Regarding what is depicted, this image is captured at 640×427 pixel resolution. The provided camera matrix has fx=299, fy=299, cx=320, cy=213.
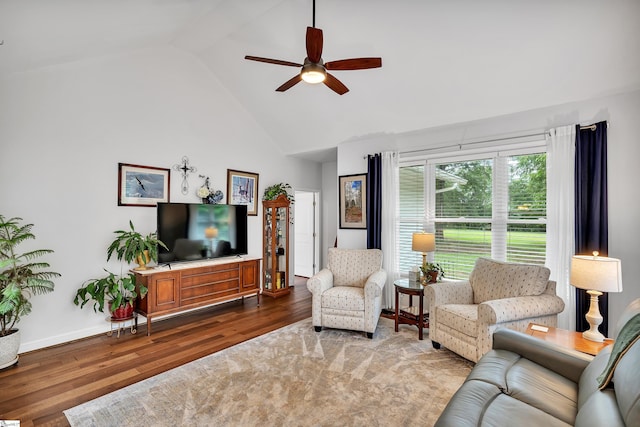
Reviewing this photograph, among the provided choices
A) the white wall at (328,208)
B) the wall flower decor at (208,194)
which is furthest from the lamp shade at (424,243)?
the wall flower decor at (208,194)

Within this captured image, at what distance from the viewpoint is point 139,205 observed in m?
3.92

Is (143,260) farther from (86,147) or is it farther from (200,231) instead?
(86,147)

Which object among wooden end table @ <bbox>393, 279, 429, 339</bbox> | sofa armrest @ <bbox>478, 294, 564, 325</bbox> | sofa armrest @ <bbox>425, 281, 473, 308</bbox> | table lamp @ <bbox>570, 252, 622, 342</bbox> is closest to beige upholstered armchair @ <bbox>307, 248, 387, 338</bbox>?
wooden end table @ <bbox>393, 279, 429, 339</bbox>

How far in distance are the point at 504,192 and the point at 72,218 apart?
5.07 metres

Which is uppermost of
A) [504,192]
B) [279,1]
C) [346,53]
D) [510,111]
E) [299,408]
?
[279,1]

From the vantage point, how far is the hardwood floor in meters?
2.28

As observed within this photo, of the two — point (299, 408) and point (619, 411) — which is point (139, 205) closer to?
point (299, 408)

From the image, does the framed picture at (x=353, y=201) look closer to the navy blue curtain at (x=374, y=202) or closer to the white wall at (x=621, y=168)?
the navy blue curtain at (x=374, y=202)

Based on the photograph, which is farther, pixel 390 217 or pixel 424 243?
pixel 390 217

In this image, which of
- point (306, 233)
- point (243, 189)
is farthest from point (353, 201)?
point (306, 233)

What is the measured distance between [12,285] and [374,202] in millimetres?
4100

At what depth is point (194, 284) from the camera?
397 cm

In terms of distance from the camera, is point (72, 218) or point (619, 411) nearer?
point (619, 411)

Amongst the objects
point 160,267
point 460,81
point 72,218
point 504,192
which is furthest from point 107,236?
point 504,192
